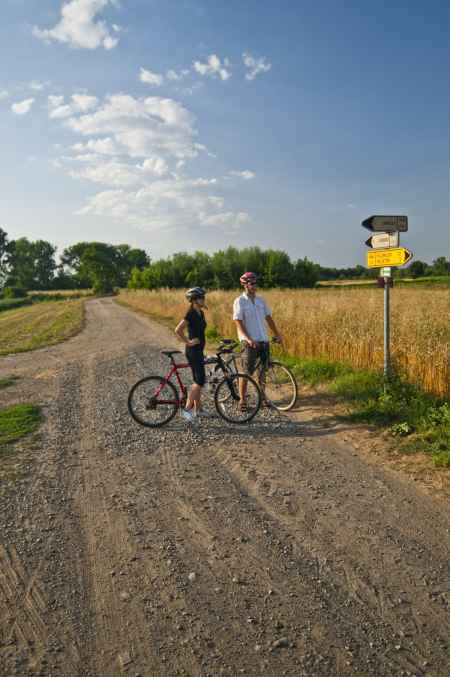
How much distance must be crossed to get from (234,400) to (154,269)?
157 ft

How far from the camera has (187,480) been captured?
4719 millimetres

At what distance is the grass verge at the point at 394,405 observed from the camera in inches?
215

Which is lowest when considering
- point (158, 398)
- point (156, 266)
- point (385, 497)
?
point (385, 497)

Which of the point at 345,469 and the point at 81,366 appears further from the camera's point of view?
the point at 81,366

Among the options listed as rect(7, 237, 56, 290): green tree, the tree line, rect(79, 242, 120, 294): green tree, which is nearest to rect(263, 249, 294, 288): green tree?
the tree line

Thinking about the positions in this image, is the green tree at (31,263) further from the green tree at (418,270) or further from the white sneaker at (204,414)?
the white sneaker at (204,414)

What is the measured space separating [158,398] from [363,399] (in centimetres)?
327

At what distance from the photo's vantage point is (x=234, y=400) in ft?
22.4

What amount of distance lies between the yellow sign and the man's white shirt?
1.96 meters

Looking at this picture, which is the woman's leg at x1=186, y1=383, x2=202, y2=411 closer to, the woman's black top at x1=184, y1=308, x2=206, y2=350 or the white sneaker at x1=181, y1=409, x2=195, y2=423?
the white sneaker at x1=181, y1=409, x2=195, y2=423

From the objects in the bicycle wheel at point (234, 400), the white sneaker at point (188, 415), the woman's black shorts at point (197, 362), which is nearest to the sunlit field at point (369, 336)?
the bicycle wheel at point (234, 400)

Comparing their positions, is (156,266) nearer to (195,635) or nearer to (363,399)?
(363,399)

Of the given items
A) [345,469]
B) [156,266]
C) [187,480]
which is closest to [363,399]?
[345,469]

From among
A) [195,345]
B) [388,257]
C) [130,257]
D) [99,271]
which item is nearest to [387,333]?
[388,257]
